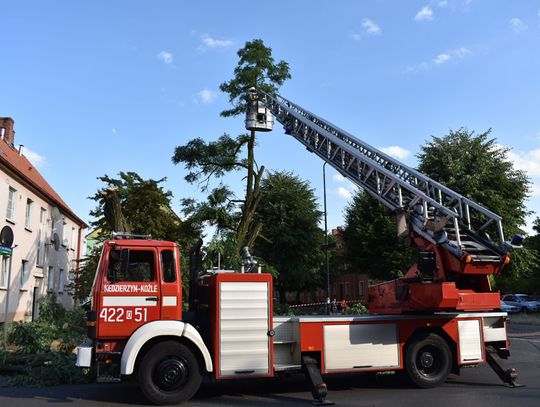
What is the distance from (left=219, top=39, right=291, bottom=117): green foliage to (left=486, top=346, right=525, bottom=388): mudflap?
15.0 metres

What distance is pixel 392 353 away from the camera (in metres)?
9.32

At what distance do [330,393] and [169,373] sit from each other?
299 cm

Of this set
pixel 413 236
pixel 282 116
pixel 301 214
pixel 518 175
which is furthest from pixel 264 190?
pixel 413 236

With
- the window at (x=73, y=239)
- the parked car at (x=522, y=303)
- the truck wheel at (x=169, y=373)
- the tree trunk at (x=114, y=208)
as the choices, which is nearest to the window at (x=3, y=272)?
the tree trunk at (x=114, y=208)

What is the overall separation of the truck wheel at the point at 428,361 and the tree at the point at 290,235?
29.2m

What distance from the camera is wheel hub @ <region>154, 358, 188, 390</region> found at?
26.5 ft

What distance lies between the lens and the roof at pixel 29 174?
22.3 metres

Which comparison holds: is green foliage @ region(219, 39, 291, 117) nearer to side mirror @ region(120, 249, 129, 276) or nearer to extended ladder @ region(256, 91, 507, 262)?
extended ladder @ region(256, 91, 507, 262)

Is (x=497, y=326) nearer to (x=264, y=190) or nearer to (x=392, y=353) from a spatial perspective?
(x=392, y=353)

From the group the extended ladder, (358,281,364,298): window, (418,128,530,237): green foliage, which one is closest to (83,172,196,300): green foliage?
the extended ladder

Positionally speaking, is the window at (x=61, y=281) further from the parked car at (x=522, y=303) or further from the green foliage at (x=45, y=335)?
the parked car at (x=522, y=303)

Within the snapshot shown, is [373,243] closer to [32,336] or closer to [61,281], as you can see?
[61,281]

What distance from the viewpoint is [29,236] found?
24469 millimetres

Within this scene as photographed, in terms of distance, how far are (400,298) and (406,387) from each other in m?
1.66
